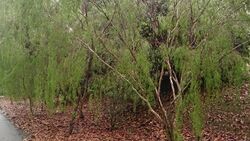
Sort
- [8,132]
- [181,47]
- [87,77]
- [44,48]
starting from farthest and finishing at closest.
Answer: [8,132] < [87,77] < [44,48] < [181,47]

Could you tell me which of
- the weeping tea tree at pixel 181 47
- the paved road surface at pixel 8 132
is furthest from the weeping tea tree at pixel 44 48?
the paved road surface at pixel 8 132

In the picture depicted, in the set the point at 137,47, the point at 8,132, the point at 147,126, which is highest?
the point at 137,47

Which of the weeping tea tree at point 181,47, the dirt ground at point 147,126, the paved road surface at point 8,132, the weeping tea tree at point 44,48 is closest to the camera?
the weeping tea tree at point 181,47

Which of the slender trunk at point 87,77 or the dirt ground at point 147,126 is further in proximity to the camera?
the slender trunk at point 87,77

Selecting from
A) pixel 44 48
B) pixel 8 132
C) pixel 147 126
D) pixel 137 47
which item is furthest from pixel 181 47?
pixel 8 132

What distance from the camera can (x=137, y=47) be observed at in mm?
9648

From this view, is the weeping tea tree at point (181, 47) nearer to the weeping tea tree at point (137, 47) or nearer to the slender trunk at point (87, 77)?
the weeping tea tree at point (137, 47)

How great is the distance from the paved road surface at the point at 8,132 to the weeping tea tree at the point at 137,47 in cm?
204

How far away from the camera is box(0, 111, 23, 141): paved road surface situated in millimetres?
14398

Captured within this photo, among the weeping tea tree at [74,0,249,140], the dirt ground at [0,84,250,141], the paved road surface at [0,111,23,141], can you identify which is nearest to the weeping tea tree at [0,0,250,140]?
the weeping tea tree at [74,0,249,140]

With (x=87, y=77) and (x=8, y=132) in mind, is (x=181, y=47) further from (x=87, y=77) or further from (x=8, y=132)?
(x=8, y=132)

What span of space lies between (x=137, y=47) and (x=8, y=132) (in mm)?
8102

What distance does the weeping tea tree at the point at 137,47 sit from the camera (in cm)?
879

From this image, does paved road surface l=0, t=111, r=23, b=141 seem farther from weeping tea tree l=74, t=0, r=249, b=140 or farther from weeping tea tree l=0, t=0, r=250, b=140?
weeping tea tree l=74, t=0, r=249, b=140
